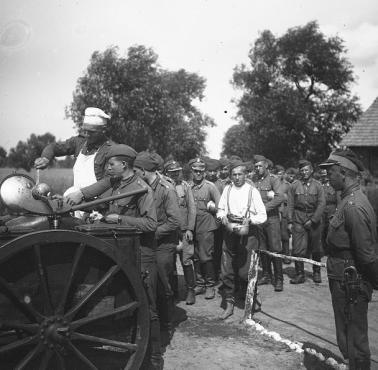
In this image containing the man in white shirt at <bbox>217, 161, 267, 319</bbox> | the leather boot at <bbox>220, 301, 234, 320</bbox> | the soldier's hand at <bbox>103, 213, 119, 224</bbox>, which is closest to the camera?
the soldier's hand at <bbox>103, 213, 119, 224</bbox>

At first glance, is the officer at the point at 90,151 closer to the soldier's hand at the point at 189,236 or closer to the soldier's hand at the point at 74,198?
the soldier's hand at the point at 74,198

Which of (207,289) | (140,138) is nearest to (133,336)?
(207,289)

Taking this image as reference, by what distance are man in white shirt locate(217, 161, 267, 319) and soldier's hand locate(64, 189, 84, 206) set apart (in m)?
2.63

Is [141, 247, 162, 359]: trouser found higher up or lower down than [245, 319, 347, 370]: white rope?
higher up

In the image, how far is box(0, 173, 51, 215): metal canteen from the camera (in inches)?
139

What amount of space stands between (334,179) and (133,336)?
2.20 metres

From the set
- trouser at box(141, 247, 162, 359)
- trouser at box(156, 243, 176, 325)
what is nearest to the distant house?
trouser at box(156, 243, 176, 325)

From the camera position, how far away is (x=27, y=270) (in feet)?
10.0

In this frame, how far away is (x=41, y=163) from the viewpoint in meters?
4.64

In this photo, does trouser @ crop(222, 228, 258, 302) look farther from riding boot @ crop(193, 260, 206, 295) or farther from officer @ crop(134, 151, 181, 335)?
riding boot @ crop(193, 260, 206, 295)

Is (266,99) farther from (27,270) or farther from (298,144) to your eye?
(27,270)

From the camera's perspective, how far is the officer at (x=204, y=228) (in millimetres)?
7636

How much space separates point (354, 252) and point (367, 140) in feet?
75.0

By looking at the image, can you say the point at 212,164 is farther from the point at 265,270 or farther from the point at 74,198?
the point at 74,198
